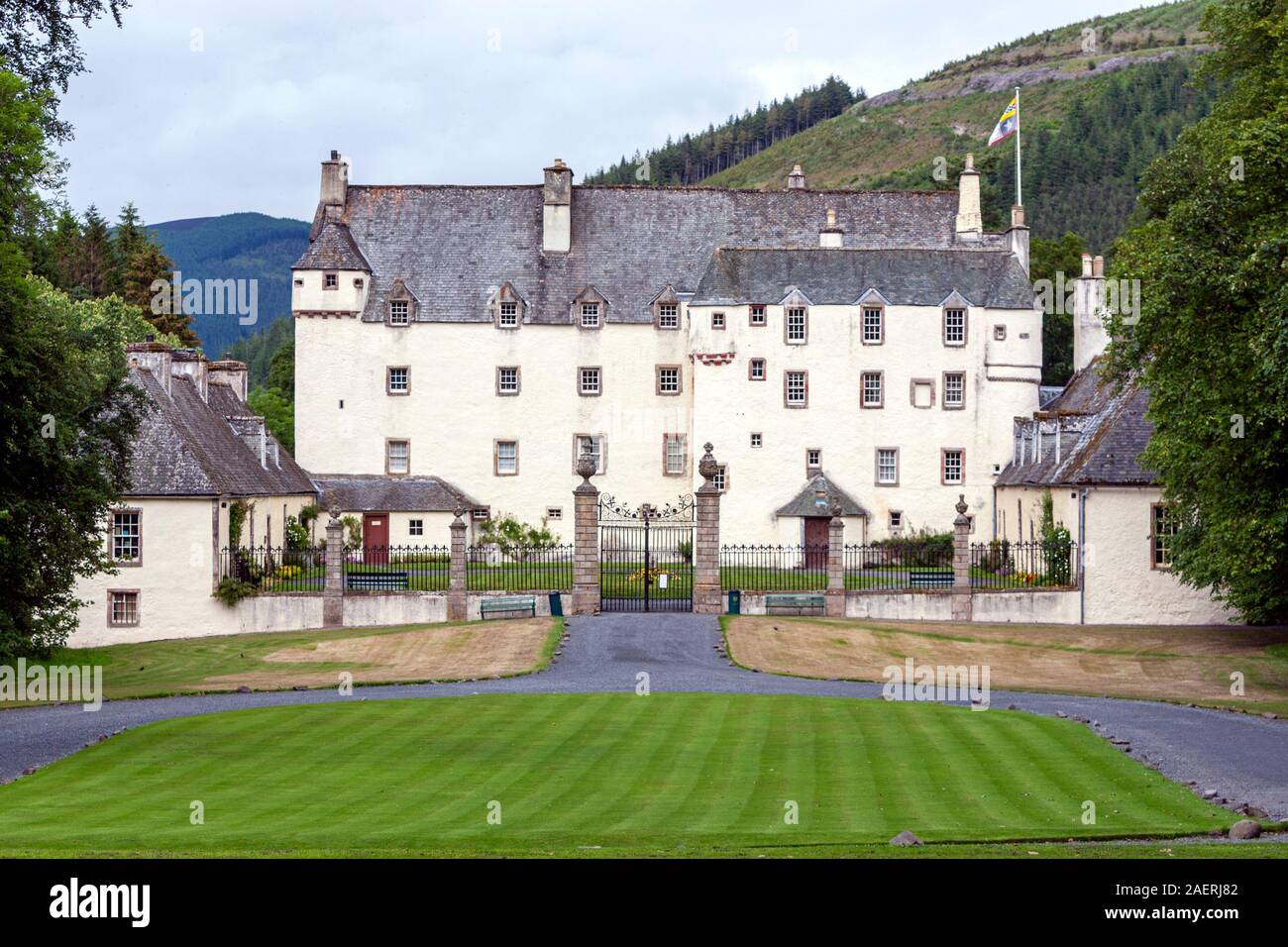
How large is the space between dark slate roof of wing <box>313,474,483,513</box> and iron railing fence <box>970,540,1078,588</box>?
2171 centimetres

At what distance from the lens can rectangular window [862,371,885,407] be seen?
207 ft

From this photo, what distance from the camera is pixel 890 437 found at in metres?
63.1

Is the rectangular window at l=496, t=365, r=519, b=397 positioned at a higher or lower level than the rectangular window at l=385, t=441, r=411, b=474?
higher

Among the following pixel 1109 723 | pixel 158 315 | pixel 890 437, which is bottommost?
pixel 1109 723

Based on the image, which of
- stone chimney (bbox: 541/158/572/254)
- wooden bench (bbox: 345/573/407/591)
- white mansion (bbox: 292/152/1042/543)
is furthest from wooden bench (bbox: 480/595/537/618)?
stone chimney (bbox: 541/158/572/254)

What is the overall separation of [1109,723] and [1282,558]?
929 cm

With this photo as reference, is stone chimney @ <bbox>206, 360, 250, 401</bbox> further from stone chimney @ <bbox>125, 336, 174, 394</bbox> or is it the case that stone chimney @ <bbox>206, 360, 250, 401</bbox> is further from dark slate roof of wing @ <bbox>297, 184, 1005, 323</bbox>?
stone chimney @ <bbox>125, 336, 174, 394</bbox>

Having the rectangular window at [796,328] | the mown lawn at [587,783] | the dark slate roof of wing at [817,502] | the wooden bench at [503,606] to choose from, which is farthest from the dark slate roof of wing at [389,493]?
the mown lawn at [587,783]

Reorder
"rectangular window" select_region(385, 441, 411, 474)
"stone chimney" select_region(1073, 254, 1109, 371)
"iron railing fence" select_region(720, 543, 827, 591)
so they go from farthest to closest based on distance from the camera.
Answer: "rectangular window" select_region(385, 441, 411, 474), "stone chimney" select_region(1073, 254, 1109, 371), "iron railing fence" select_region(720, 543, 827, 591)

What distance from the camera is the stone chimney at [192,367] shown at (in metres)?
52.7

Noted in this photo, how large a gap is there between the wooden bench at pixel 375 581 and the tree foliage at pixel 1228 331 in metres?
21.5
